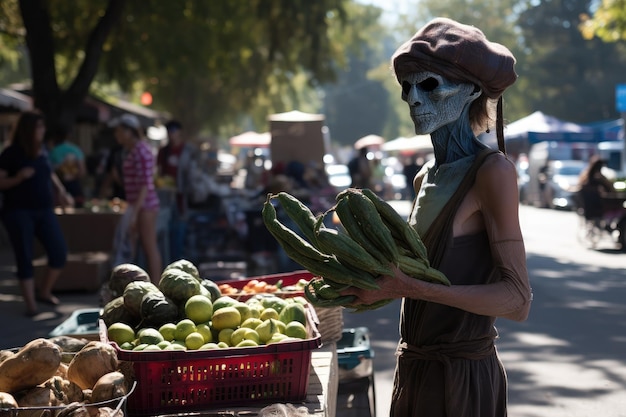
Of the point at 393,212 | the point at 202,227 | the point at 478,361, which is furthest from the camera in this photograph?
the point at 202,227

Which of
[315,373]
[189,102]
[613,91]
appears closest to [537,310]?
[315,373]

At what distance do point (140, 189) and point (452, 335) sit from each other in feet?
28.2

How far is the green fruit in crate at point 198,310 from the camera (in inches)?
178

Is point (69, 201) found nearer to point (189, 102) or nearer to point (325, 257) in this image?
point (325, 257)

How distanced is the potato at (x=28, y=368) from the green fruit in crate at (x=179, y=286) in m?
1.24

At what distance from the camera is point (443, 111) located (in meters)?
2.96

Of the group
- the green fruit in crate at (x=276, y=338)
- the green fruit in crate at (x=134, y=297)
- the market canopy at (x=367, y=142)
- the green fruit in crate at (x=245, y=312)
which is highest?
the market canopy at (x=367, y=142)

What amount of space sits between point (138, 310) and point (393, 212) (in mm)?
2252

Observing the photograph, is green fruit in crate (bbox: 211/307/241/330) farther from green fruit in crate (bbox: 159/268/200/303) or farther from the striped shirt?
the striped shirt

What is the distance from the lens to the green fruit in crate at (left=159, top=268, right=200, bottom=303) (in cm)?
470

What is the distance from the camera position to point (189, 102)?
145ft

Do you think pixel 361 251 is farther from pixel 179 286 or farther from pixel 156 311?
pixel 179 286

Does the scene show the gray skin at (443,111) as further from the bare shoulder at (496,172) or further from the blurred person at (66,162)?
the blurred person at (66,162)

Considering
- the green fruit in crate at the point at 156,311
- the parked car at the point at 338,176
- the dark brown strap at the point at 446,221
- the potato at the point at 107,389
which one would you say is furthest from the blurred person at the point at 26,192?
the parked car at the point at 338,176
